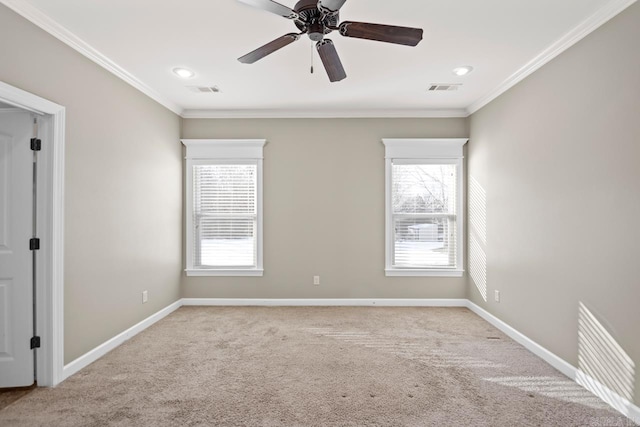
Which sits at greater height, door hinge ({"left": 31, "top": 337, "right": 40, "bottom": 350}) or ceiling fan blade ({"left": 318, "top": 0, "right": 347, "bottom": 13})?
ceiling fan blade ({"left": 318, "top": 0, "right": 347, "bottom": 13})

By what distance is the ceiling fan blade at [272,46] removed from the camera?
211cm

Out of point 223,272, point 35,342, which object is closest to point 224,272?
point 223,272

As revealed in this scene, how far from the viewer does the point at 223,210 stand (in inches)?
189

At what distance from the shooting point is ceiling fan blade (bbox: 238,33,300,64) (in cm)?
211

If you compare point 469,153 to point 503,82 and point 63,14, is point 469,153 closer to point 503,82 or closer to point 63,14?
point 503,82

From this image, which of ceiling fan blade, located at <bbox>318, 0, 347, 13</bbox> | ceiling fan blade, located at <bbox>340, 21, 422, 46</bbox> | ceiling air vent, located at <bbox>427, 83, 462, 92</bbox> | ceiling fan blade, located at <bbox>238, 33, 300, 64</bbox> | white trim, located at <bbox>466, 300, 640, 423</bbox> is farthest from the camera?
ceiling air vent, located at <bbox>427, 83, 462, 92</bbox>

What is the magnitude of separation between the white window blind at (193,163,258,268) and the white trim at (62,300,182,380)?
89 cm

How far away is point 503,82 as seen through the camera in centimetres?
366

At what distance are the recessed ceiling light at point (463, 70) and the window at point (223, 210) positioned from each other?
2703 millimetres

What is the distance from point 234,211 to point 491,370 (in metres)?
3.59

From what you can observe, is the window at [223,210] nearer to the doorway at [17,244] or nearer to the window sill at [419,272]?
the window sill at [419,272]

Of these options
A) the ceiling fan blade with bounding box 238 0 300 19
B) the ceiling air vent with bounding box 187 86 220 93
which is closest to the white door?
the ceiling air vent with bounding box 187 86 220 93

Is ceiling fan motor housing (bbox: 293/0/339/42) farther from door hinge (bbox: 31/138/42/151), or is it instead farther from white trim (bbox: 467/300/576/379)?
white trim (bbox: 467/300/576/379)

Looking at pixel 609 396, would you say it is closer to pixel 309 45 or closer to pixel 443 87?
pixel 443 87
